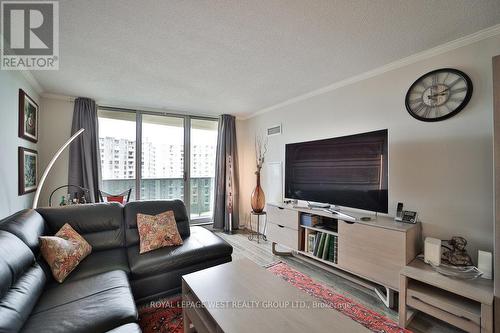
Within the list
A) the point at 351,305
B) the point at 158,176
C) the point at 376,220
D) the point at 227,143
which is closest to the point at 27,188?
the point at 158,176

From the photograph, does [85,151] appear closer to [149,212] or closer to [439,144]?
[149,212]

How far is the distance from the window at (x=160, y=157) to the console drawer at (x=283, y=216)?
5.75ft

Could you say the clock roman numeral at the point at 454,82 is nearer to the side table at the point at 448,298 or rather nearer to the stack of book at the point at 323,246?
the side table at the point at 448,298

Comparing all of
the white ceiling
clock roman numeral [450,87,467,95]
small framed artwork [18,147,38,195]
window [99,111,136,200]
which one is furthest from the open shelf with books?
small framed artwork [18,147,38,195]

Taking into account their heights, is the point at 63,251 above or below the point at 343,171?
below

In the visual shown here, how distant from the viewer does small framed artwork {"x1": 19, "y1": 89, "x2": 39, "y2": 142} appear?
2.36m

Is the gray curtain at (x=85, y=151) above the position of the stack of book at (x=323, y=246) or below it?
above

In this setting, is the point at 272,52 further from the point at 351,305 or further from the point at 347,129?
the point at 351,305

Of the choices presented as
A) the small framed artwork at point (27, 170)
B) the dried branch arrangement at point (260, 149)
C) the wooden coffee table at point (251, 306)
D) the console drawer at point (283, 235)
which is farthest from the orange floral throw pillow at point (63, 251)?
the dried branch arrangement at point (260, 149)

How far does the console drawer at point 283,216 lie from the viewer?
2769mm

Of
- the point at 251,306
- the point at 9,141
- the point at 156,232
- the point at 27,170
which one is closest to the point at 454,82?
the point at 251,306

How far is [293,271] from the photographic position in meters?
2.56

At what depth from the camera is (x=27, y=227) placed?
1.60 metres

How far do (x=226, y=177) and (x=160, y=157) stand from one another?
1.33 meters
